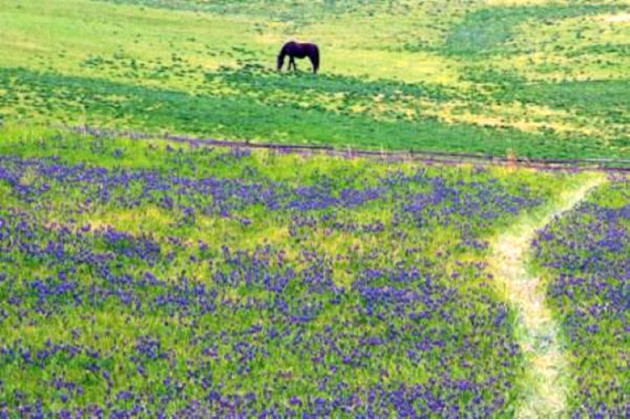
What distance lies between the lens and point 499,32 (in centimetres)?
7800

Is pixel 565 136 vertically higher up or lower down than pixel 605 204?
lower down

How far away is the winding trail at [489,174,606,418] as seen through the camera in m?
14.4

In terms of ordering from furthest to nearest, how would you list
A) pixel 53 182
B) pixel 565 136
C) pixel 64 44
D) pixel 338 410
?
pixel 64 44 < pixel 565 136 < pixel 53 182 < pixel 338 410

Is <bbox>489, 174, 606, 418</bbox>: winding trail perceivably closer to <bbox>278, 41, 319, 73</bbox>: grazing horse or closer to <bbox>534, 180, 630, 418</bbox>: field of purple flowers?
<bbox>534, 180, 630, 418</bbox>: field of purple flowers

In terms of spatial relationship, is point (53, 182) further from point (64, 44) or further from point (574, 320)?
point (64, 44)

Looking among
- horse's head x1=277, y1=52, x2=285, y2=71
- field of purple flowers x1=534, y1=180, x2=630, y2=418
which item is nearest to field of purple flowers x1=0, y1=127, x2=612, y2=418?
field of purple flowers x1=534, y1=180, x2=630, y2=418

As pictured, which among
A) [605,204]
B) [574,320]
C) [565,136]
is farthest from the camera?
[565,136]

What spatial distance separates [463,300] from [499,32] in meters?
62.9

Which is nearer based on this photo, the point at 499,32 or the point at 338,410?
the point at 338,410

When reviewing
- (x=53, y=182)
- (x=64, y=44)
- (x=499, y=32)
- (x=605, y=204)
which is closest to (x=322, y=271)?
(x=53, y=182)

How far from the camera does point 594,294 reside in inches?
731

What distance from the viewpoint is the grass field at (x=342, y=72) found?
44.9 m

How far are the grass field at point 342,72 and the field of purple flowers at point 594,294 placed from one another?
17665mm

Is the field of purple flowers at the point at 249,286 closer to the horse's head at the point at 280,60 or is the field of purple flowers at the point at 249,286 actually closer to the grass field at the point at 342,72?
the grass field at the point at 342,72
